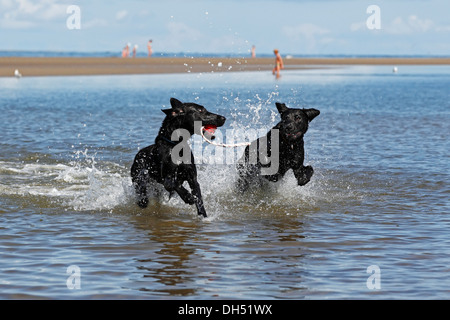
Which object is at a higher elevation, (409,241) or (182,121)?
(182,121)

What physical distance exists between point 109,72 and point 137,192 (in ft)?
154

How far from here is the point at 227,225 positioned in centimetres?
935

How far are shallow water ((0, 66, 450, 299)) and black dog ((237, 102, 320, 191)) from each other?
389 millimetres

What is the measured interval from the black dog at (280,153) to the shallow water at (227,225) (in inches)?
15.3

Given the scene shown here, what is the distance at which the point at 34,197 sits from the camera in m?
11.1

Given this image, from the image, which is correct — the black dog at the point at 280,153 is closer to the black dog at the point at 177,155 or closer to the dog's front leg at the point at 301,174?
the dog's front leg at the point at 301,174

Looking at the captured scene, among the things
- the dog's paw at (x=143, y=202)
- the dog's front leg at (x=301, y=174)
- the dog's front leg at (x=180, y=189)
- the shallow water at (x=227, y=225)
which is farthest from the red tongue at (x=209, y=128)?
the dog's front leg at (x=301, y=174)

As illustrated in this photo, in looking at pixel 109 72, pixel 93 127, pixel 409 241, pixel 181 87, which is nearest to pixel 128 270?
pixel 409 241

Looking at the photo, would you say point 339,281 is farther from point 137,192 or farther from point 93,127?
point 93,127

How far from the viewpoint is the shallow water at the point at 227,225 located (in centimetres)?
680

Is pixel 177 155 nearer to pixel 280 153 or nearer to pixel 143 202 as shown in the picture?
pixel 143 202

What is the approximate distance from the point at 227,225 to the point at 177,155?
1.15m

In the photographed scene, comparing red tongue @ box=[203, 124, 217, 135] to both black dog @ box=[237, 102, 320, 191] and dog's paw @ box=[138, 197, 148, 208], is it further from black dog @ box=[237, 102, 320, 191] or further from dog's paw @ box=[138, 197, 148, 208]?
dog's paw @ box=[138, 197, 148, 208]

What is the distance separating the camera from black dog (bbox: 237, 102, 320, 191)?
1025 cm
